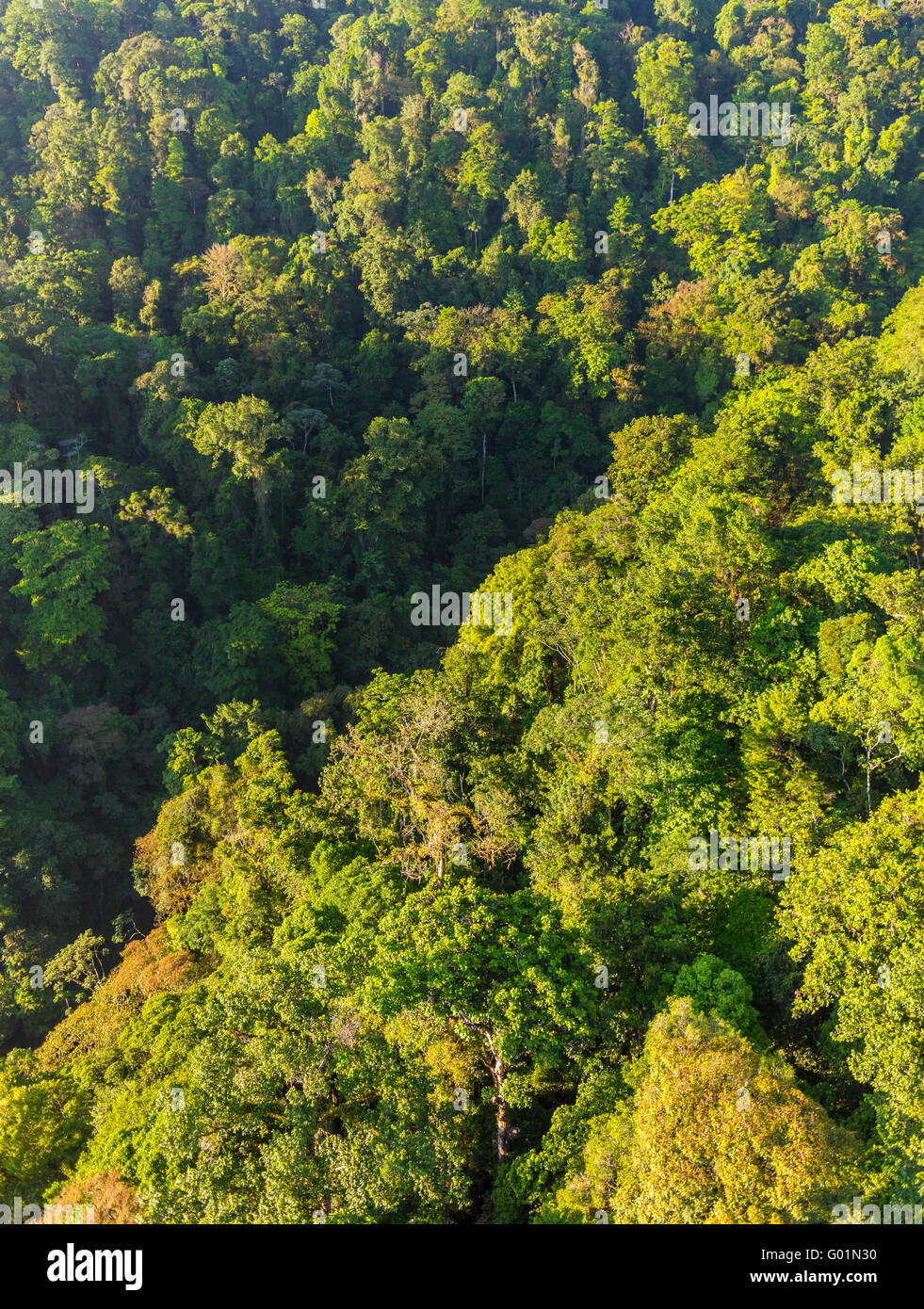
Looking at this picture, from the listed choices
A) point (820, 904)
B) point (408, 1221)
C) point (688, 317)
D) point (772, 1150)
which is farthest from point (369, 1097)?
point (688, 317)

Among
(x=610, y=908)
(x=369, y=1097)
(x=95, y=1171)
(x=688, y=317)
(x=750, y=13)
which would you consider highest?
(x=750, y=13)

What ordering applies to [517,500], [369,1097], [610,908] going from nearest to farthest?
[369,1097] → [610,908] → [517,500]

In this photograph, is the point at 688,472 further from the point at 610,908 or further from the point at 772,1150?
the point at 772,1150

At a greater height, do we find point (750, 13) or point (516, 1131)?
point (750, 13)

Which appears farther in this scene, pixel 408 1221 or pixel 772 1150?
pixel 408 1221

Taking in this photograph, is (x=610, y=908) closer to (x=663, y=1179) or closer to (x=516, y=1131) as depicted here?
(x=516, y=1131)

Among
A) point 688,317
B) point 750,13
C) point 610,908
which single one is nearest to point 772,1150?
point 610,908
